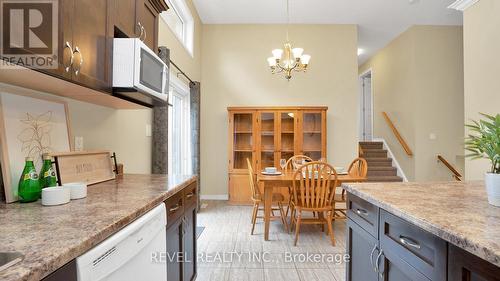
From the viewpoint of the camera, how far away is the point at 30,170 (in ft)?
3.78

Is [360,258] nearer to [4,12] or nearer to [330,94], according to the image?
[4,12]

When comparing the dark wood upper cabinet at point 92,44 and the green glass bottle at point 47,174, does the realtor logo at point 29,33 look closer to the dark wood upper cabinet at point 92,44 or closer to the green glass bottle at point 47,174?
the dark wood upper cabinet at point 92,44

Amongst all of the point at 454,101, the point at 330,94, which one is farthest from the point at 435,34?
the point at 330,94

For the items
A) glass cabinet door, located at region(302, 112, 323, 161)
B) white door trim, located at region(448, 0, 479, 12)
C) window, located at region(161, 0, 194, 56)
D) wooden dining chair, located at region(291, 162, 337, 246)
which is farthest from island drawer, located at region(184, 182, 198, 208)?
white door trim, located at region(448, 0, 479, 12)

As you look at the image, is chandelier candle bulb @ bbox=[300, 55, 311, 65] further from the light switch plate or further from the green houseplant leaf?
the light switch plate

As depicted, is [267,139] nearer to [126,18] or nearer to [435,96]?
[126,18]

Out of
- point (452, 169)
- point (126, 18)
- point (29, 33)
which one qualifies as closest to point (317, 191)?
point (126, 18)

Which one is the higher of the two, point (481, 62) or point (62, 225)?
point (481, 62)

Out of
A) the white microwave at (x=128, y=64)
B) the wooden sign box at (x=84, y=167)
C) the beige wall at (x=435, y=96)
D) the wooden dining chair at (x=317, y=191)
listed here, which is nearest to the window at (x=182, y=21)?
the white microwave at (x=128, y=64)

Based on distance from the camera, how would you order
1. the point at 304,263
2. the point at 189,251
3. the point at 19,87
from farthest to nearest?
the point at 304,263
the point at 189,251
the point at 19,87

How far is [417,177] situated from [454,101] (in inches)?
67.3

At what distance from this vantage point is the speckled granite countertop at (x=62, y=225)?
604mm

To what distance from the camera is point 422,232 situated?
3.13ft

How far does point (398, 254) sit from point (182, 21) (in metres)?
4.25
